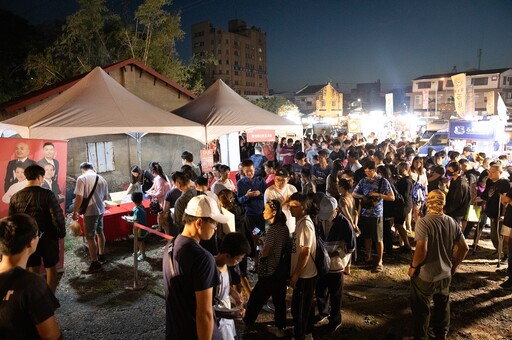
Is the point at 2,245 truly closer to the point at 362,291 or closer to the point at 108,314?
the point at 108,314

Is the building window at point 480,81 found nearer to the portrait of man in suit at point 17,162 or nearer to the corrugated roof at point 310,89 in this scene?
the corrugated roof at point 310,89

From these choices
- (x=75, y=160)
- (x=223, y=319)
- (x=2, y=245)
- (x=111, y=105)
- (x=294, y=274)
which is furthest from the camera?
(x=75, y=160)

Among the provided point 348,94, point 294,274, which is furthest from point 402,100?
point 294,274

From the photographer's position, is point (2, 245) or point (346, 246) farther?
point (346, 246)

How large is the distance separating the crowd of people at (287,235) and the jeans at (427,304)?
1cm

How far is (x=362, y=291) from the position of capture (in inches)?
217

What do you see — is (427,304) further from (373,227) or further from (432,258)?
(373,227)

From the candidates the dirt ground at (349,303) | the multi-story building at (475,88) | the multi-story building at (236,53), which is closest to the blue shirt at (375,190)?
the dirt ground at (349,303)

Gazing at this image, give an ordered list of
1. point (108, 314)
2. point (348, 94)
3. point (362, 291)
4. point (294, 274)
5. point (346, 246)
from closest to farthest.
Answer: point (294, 274)
point (346, 246)
point (108, 314)
point (362, 291)
point (348, 94)

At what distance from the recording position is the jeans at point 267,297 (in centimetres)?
388

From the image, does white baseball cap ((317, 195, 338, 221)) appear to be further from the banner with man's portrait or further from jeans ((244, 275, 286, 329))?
the banner with man's portrait

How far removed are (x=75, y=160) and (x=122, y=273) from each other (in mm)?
7348

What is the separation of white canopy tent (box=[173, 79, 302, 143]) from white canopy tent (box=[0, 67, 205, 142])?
48 cm

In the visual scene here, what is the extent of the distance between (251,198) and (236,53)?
81.6 m
